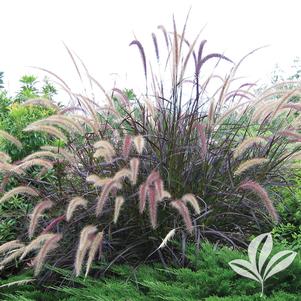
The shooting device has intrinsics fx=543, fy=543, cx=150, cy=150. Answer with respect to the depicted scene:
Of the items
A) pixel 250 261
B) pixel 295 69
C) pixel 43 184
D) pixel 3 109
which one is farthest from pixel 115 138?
pixel 295 69

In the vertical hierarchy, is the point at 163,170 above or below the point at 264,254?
above

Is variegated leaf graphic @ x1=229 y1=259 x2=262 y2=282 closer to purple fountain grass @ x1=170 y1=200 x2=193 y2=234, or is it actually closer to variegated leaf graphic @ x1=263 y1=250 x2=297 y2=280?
variegated leaf graphic @ x1=263 y1=250 x2=297 y2=280

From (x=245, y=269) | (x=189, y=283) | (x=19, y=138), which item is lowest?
(x=189, y=283)

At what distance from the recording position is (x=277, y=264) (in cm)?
267

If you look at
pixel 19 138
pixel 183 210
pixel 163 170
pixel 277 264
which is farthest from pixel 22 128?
pixel 277 264

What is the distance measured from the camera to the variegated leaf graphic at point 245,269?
2641 millimetres

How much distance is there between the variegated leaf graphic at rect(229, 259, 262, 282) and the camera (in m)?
2.64

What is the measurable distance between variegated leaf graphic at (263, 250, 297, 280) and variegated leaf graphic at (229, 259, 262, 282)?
0.05 metres

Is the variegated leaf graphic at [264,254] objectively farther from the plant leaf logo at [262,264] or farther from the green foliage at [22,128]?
the green foliage at [22,128]

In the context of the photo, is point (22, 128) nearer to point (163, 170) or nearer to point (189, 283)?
point (163, 170)

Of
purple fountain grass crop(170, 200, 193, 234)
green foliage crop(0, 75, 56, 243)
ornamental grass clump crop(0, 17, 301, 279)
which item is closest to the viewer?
purple fountain grass crop(170, 200, 193, 234)

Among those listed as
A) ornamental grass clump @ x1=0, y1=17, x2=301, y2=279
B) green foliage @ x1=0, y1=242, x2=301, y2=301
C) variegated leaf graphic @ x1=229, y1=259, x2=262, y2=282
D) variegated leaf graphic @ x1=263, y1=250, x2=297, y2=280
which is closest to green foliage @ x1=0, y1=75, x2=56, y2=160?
ornamental grass clump @ x1=0, y1=17, x2=301, y2=279

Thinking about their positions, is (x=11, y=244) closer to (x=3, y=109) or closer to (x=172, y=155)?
(x=172, y=155)

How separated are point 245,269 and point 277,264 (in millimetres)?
160
